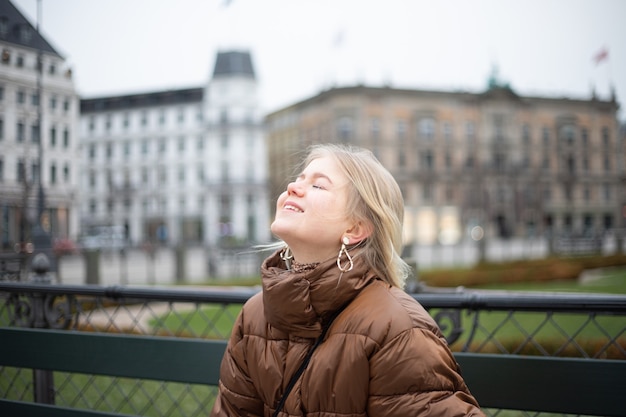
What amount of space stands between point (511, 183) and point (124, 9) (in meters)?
16.4

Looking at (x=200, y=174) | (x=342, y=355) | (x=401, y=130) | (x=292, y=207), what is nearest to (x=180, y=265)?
(x=200, y=174)

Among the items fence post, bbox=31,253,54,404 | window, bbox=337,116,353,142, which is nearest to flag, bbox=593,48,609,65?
fence post, bbox=31,253,54,404

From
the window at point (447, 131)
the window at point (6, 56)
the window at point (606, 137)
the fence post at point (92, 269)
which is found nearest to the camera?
the window at point (6, 56)

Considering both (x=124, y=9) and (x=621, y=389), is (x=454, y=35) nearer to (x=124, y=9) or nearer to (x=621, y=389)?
(x=124, y=9)

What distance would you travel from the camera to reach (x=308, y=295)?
4.20 ft

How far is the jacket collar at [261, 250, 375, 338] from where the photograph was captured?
50.1 inches

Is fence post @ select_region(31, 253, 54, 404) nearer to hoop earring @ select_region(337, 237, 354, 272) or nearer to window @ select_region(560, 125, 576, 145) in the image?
hoop earring @ select_region(337, 237, 354, 272)

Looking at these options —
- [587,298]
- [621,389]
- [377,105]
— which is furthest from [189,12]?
[377,105]

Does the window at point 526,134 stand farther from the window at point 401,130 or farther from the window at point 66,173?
the window at point 401,130

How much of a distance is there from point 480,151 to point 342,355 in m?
23.0

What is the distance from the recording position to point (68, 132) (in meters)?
3.54

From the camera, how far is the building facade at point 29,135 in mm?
3150

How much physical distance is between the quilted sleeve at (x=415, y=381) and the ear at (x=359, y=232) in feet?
0.99

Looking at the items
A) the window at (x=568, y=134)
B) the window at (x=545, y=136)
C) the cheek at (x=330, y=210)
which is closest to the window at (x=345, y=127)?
the window at (x=545, y=136)
